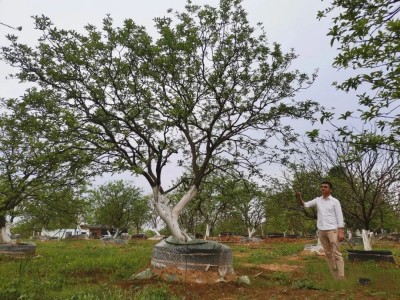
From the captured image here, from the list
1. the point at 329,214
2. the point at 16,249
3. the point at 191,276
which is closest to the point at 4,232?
the point at 16,249

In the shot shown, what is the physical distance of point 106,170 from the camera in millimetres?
9836

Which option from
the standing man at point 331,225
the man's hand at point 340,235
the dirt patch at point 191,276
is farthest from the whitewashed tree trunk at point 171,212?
the man's hand at point 340,235

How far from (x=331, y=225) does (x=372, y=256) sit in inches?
286

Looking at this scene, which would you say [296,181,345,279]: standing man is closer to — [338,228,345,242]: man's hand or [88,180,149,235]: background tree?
[338,228,345,242]: man's hand

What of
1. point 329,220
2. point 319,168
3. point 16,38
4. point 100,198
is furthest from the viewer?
point 100,198

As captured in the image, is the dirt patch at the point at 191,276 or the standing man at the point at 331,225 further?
the dirt patch at the point at 191,276

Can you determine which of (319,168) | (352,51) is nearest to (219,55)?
(352,51)

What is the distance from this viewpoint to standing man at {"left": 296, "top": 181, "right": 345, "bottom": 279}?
7.42 metres

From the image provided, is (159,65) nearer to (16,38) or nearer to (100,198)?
(16,38)

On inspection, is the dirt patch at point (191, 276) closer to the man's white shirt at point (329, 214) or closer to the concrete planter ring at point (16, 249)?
the man's white shirt at point (329, 214)

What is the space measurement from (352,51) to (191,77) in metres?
5.69

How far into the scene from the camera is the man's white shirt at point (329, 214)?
24.4 feet

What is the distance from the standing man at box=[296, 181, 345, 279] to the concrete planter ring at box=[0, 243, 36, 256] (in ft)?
42.8

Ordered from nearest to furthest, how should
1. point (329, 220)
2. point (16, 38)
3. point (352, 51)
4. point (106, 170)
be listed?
point (352, 51)
point (329, 220)
point (16, 38)
point (106, 170)
